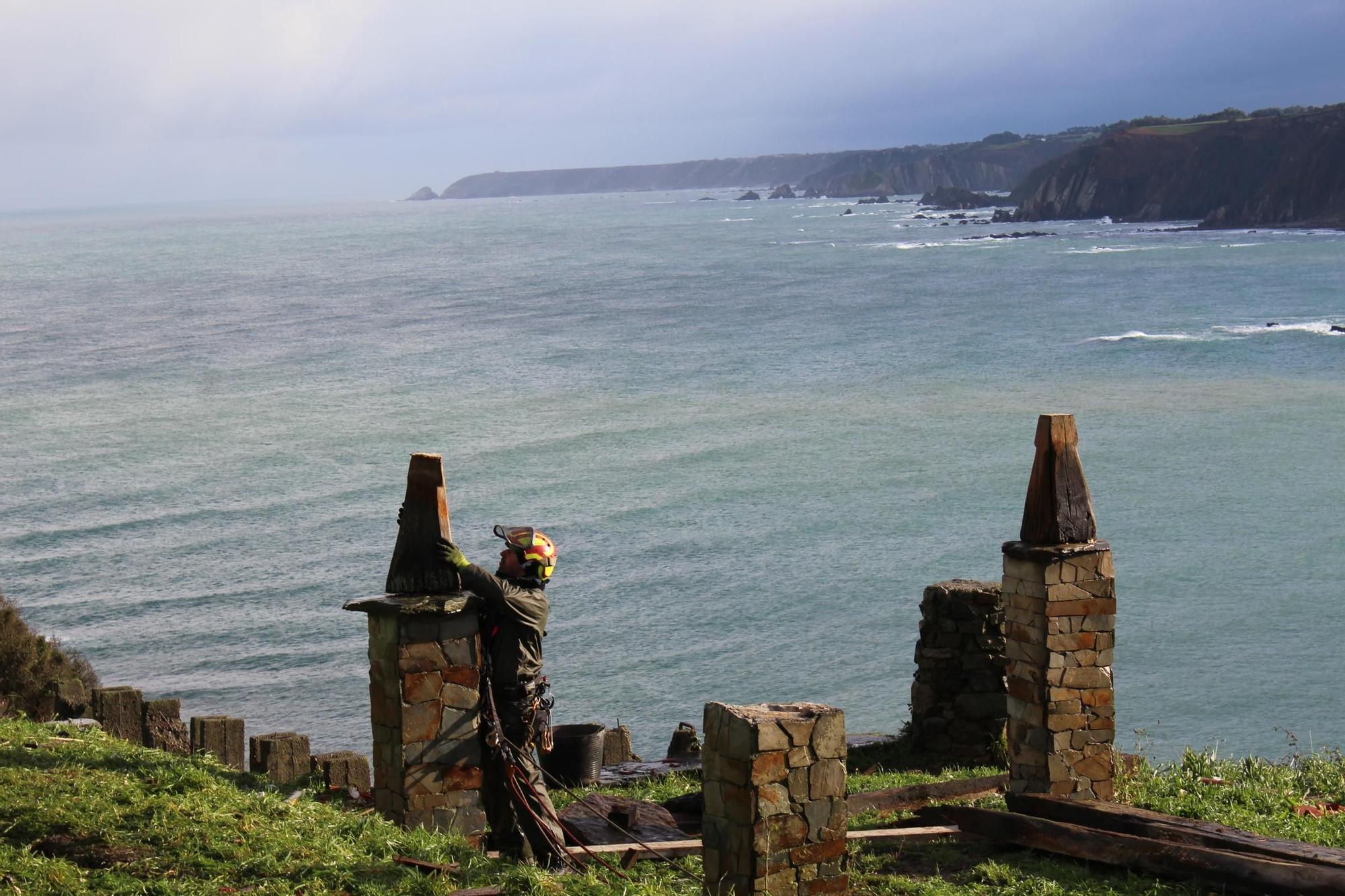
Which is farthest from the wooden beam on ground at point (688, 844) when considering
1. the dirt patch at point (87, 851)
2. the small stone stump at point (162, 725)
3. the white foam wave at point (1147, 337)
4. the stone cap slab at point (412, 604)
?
the white foam wave at point (1147, 337)

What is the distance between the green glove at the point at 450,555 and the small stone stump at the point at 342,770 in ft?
11.1

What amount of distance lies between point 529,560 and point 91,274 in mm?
135393

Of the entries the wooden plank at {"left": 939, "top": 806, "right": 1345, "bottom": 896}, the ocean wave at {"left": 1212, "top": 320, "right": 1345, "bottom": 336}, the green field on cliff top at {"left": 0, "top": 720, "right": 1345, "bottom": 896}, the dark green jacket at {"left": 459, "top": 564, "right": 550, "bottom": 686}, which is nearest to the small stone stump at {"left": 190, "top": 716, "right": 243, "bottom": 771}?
the green field on cliff top at {"left": 0, "top": 720, "right": 1345, "bottom": 896}

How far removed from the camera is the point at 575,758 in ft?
43.4

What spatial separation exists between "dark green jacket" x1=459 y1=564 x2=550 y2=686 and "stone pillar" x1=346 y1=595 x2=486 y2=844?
0.46ft

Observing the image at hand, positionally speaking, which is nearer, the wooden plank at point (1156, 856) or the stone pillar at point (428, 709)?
the wooden plank at point (1156, 856)

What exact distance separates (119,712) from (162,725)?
0.41 m

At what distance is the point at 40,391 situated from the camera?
5922 cm

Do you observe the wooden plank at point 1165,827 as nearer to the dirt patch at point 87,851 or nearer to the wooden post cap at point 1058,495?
the wooden post cap at point 1058,495

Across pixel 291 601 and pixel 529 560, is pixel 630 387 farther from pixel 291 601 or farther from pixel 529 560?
pixel 529 560

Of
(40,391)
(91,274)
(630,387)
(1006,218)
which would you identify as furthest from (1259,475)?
(1006,218)

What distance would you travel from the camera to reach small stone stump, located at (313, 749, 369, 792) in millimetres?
11914

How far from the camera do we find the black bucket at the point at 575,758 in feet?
43.1

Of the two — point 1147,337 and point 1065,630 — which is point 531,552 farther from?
point 1147,337
